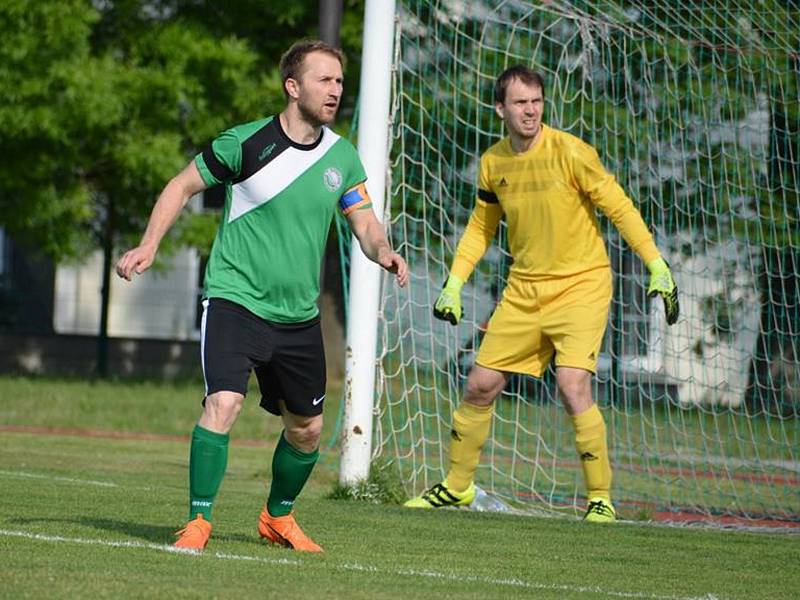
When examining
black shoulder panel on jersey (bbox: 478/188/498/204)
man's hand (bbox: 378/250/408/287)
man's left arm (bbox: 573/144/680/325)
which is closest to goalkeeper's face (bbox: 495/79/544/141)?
man's left arm (bbox: 573/144/680/325)

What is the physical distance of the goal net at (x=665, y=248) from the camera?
11.5 m

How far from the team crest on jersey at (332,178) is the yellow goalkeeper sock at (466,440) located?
8.98 ft

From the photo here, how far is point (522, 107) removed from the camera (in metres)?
8.66

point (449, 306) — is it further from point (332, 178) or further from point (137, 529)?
point (137, 529)

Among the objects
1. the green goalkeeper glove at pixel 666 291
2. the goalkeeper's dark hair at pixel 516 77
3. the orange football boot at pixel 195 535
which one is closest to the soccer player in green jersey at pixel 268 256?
the orange football boot at pixel 195 535

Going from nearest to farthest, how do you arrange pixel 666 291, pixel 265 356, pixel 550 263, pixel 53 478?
1. pixel 265 356
2. pixel 666 291
3. pixel 550 263
4. pixel 53 478

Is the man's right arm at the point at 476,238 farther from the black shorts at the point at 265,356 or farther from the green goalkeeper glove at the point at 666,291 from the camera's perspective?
the black shorts at the point at 265,356

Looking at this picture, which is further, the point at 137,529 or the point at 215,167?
the point at 137,529

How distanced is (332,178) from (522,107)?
87.6 inches

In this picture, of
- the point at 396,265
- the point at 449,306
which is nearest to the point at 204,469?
the point at 396,265

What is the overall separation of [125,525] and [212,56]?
47.4 feet

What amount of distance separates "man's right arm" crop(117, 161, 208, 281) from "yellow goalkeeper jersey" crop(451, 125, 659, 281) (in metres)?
2.63

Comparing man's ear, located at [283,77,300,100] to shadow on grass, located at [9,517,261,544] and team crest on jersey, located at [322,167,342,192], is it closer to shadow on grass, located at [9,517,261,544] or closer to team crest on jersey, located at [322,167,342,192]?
team crest on jersey, located at [322,167,342,192]

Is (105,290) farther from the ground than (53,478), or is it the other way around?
(105,290)
